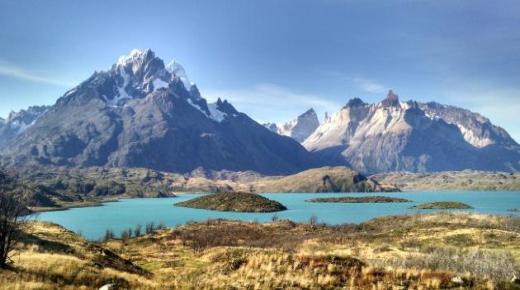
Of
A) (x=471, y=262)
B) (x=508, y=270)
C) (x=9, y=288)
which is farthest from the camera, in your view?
(x=471, y=262)

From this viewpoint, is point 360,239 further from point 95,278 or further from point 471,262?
point 95,278

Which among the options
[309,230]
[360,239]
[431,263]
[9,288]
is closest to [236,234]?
[309,230]

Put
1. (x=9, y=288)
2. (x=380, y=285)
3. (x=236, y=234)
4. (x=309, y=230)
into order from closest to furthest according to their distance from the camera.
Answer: (x=9, y=288), (x=380, y=285), (x=236, y=234), (x=309, y=230)

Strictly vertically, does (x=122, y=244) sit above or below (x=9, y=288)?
below

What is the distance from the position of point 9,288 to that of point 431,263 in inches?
1383

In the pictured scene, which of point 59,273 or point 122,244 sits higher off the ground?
point 59,273

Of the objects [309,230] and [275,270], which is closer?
[275,270]

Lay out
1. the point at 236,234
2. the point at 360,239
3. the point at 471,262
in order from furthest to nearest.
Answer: the point at 236,234 < the point at 360,239 < the point at 471,262

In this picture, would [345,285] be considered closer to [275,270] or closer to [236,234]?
[275,270]

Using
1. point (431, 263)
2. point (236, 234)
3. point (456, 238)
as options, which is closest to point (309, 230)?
point (236, 234)

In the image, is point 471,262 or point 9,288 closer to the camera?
point 9,288

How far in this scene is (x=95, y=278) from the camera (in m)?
33.8

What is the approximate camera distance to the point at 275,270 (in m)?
39.2

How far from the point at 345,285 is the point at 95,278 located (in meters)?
17.5
